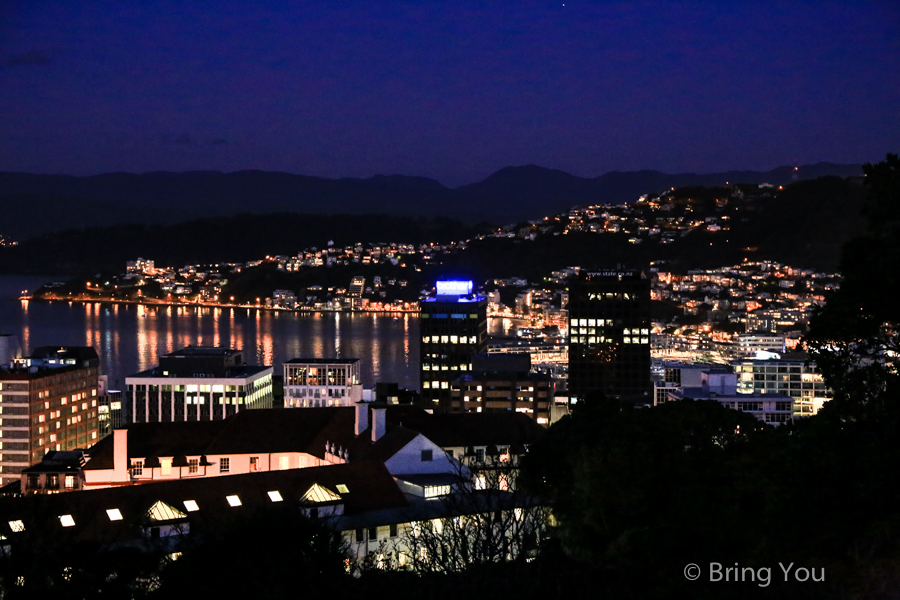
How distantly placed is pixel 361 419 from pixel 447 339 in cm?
1636

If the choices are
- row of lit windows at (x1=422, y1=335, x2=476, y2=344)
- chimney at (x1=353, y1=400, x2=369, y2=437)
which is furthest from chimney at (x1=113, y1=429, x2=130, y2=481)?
row of lit windows at (x1=422, y1=335, x2=476, y2=344)

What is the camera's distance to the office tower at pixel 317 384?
2105cm

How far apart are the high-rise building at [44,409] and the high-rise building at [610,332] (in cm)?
1186

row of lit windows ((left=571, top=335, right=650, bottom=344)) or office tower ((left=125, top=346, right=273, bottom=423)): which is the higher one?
row of lit windows ((left=571, top=335, right=650, bottom=344))

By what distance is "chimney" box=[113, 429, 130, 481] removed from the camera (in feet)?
32.3

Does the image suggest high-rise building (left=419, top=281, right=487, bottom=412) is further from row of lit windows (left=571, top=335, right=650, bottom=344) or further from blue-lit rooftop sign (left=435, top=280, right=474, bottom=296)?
row of lit windows (left=571, top=335, right=650, bottom=344)

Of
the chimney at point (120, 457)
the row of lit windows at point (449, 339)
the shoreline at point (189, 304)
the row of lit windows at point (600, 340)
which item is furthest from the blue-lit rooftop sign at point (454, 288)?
the shoreline at point (189, 304)

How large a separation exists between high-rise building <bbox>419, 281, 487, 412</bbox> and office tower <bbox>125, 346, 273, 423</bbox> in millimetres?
5424

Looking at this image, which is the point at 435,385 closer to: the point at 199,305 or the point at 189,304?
the point at 199,305

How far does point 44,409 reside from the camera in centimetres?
2125

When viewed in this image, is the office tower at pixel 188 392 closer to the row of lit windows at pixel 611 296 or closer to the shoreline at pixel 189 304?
the row of lit windows at pixel 611 296

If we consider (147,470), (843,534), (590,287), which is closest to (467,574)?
(843,534)

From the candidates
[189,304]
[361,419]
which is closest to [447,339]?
[361,419]

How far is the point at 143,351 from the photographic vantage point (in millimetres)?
34531
